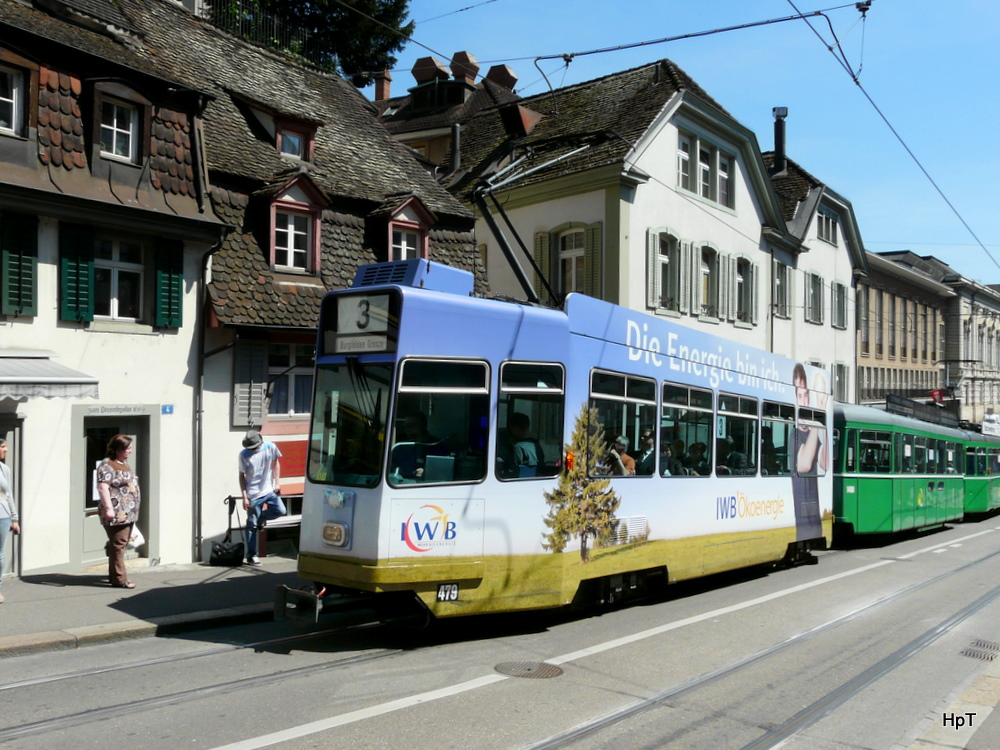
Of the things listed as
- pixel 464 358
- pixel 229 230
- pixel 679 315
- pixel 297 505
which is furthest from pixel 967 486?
pixel 464 358

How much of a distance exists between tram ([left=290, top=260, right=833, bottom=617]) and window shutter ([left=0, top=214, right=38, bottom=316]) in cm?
537

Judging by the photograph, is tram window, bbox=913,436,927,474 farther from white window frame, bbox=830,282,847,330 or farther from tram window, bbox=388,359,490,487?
tram window, bbox=388,359,490,487

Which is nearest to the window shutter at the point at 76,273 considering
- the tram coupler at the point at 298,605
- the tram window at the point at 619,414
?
the tram coupler at the point at 298,605

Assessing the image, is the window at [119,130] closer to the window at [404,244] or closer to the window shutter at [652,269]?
the window at [404,244]

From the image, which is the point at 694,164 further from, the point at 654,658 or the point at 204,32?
the point at 654,658

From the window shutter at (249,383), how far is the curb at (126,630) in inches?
188

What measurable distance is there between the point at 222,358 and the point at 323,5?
24037 millimetres

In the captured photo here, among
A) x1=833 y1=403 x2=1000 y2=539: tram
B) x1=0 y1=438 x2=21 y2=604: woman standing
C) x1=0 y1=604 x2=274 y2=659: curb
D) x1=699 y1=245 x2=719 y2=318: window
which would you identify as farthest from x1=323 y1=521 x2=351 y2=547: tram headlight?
x1=699 y1=245 x2=719 y2=318: window

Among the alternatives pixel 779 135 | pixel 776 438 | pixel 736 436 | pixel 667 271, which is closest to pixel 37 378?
pixel 736 436

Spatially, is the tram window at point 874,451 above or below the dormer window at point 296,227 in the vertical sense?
below

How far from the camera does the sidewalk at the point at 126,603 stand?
8.56 metres

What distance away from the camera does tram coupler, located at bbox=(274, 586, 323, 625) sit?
791 centimetres

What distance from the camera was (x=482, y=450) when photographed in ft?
27.6

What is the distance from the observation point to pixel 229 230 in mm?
14344
